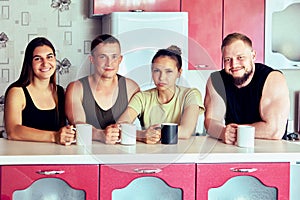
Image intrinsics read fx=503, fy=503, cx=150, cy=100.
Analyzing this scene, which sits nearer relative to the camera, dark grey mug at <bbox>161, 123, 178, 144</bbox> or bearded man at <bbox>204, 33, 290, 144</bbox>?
dark grey mug at <bbox>161, 123, 178, 144</bbox>

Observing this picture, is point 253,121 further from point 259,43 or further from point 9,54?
point 9,54

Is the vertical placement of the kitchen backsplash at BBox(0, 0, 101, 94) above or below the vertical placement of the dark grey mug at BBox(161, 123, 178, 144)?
above

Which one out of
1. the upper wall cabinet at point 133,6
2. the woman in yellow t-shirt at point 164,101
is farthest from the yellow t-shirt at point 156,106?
the upper wall cabinet at point 133,6

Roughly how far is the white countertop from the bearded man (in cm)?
13

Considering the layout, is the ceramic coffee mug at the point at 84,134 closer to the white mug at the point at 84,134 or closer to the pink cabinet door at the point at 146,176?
the white mug at the point at 84,134

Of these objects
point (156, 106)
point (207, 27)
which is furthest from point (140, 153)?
point (207, 27)

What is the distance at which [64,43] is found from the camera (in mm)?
3637

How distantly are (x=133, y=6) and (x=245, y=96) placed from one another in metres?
1.49

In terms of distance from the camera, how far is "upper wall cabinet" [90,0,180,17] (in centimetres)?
326

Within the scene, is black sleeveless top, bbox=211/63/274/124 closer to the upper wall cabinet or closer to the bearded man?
the bearded man

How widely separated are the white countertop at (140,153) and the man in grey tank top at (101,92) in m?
0.10

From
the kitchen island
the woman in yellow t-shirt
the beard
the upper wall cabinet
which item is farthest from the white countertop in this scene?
the upper wall cabinet

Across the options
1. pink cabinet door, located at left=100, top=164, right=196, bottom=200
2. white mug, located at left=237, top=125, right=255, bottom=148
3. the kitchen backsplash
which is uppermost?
the kitchen backsplash

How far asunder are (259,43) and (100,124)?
1.86m
